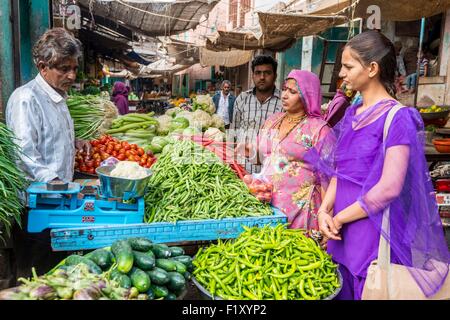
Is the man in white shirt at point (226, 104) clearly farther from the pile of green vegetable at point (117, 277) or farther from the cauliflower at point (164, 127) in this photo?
the pile of green vegetable at point (117, 277)

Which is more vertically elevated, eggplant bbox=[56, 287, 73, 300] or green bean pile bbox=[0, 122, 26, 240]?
green bean pile bbox=[0, 122, 26, 240]

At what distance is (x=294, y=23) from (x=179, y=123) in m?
2.79

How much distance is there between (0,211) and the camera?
2.21 m

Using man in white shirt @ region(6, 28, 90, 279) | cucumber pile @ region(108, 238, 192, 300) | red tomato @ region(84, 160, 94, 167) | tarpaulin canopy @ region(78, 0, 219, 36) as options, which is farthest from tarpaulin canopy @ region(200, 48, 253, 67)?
cucumber pile @ region(108, 238, 192, 300)

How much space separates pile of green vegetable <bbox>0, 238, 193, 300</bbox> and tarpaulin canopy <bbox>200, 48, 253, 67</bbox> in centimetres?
1262

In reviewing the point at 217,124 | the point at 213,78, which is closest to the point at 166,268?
the point at 217,124

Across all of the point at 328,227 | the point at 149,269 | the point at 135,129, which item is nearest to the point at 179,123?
the point at 135,129

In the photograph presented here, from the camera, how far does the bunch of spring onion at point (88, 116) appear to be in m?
5.04

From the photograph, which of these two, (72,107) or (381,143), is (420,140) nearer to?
(381,143)

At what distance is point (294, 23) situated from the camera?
22.7 ft

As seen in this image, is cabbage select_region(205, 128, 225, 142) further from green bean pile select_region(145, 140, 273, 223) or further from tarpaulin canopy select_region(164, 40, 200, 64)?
tarpaulin canopy select_region(164, 40, 200, 64)

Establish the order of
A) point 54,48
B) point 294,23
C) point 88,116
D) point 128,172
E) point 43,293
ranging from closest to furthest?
point 43,293 < point 128,172 < point 54,48 < point 88,116 < point 294,23

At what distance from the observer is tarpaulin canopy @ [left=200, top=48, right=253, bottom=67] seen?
14008 mm

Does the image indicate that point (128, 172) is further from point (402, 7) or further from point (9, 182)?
point (402, 7)
